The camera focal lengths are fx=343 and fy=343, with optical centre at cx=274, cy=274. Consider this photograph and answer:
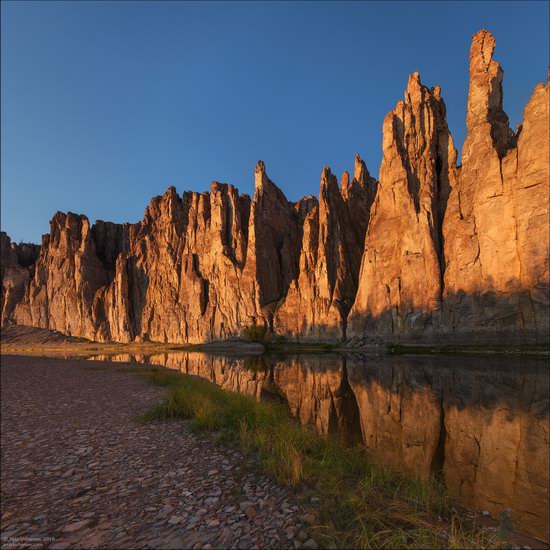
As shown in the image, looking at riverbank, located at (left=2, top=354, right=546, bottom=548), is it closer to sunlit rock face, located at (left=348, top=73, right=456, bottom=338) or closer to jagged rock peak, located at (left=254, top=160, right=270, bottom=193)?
sunlit rock face, located at (left=348, top=73, right=456, bottom=338)

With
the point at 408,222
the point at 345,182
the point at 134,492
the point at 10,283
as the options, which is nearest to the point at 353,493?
the point at 134,492

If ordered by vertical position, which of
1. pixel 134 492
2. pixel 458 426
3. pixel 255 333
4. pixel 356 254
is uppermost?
pixel 356 254

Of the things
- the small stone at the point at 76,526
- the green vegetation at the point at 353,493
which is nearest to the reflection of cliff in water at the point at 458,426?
the green vegetation at the point at 353,493

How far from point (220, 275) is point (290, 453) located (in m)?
130

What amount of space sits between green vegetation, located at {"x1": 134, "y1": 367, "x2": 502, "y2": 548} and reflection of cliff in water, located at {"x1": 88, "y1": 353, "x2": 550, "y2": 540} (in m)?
2.01

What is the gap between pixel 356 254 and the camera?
379 ft

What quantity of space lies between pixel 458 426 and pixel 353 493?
12664 mm

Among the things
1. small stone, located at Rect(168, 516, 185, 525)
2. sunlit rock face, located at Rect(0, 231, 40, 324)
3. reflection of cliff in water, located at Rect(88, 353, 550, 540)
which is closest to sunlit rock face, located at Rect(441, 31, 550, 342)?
reflection of cliff in water, located at Rect(88, 353, 550, 540)

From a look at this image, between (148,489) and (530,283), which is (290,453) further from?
(530,283)

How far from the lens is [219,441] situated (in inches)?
449

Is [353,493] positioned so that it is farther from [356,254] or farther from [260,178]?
[260,178]

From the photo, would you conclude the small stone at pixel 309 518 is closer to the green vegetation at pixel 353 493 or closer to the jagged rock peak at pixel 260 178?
the green vegetation at pixel 353 493

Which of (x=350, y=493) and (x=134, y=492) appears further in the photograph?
(x=134, y=492)

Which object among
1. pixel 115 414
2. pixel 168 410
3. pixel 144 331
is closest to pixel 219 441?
pixel 168 410
